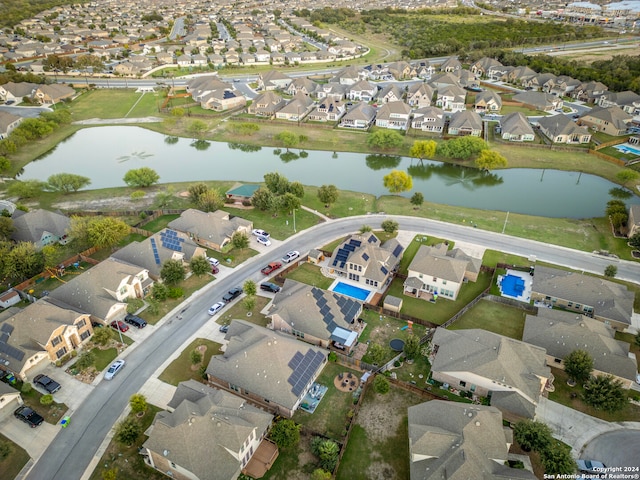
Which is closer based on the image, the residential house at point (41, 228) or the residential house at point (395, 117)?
the residential house at point (41, 228)

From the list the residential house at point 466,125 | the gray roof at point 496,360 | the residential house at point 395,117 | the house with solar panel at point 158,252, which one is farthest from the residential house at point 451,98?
the gray roof at point 496,360

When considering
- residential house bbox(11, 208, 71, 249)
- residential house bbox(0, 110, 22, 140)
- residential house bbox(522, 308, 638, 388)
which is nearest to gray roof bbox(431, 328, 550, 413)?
residential house bbox(522, 308, 638, 388)

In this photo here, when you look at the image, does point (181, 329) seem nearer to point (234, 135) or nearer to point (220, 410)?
point (220, 410)

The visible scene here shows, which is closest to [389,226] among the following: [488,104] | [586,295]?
[586,295]

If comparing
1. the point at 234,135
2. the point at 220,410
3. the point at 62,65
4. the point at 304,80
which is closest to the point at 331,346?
the point at 220,410

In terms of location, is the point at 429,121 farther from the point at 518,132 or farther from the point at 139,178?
the point at 139,178

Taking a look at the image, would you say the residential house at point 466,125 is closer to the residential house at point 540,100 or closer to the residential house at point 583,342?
the residential house at point 540,100
